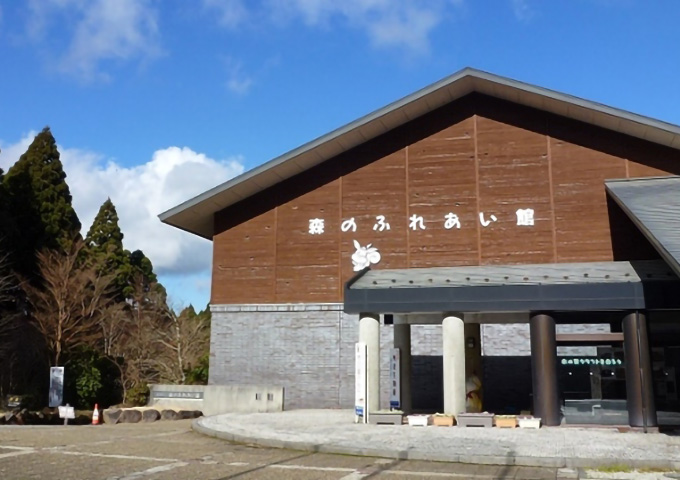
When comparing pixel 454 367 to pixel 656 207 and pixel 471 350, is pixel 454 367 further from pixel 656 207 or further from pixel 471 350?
pixel 656 207

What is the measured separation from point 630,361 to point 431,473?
7.74 meters

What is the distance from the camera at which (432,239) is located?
22.9 metres

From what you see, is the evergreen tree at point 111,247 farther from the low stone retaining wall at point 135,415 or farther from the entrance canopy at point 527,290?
the entrance canopy at point 527,290

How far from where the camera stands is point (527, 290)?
54.5ft

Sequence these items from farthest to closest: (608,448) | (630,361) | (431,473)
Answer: (630,361) < (608,448) < (431,473)

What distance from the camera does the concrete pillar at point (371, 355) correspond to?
1727cm

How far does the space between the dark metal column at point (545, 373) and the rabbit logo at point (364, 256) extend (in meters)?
7.64

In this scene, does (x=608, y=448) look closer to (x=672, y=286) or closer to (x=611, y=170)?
(x=672, y=286)

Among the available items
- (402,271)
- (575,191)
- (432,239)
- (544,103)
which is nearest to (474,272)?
(402,271)

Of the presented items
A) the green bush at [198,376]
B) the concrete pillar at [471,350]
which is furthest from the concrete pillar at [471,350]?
the green bush at [198,376]

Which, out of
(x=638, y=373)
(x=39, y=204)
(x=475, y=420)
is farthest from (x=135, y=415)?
(x=39, y=204)

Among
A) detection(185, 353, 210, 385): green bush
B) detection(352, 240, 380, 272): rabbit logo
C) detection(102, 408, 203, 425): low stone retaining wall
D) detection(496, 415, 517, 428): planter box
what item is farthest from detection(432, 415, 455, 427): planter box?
detection(185, 353, 210, 385): green bush

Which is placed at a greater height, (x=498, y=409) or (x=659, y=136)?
(x=659, y=136)

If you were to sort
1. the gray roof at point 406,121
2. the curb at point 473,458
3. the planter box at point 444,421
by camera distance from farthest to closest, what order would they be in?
1. the gray roof at point 406,121
2. the planter box at point 444,421
3. the curb at point 473,458
